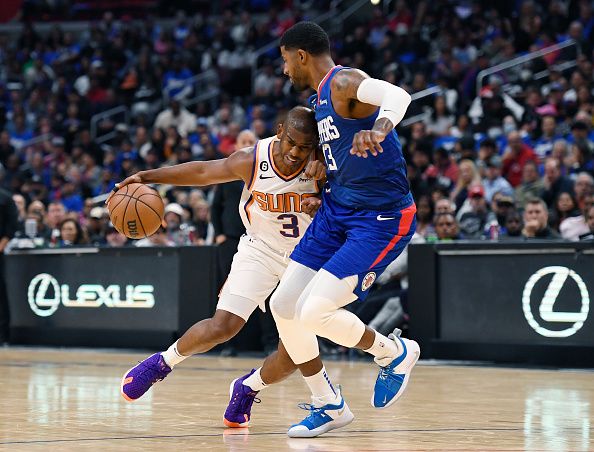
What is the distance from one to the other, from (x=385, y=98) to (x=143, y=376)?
216cm

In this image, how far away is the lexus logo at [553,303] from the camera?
9945mm

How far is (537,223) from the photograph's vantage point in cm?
1096

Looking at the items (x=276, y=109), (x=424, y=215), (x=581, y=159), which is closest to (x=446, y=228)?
(x=424, y=215)

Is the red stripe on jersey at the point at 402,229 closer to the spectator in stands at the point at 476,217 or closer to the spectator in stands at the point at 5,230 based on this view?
the spectator in stands at the point at 476,217

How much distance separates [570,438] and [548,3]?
14.1 metres

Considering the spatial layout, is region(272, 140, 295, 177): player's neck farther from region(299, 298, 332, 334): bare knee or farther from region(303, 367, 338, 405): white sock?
region(303, 367, 338, 405): white sock

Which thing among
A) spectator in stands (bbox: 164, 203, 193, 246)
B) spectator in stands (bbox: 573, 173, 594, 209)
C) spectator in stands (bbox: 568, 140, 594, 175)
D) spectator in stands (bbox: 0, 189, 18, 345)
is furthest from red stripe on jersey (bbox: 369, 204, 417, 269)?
spectator in stands (bbox: 0, 189, 18, 345)

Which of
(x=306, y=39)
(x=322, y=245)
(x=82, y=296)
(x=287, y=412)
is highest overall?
(x=306, y=39)

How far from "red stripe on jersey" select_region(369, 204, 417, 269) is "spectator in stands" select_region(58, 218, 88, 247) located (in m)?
8.11

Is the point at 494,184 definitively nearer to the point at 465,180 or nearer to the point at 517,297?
the point at 465,180

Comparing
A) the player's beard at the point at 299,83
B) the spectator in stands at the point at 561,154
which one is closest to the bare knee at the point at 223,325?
the player's beard at the point at 299,83

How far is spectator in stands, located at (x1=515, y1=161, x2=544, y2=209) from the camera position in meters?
13.0

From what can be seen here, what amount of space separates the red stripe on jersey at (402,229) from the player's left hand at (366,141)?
0.75 meters

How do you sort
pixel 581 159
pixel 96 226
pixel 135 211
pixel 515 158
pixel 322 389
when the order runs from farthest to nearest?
pixel 96 226 < pixel 515 158 < pixel 581 159 < pixel 135 211 < pixel 322 389
